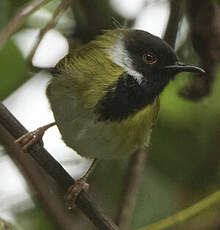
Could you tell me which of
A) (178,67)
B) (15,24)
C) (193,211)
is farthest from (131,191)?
(15,24)

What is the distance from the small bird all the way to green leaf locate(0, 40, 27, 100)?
0.20 metres

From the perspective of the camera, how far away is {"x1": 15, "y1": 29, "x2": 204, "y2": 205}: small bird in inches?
105

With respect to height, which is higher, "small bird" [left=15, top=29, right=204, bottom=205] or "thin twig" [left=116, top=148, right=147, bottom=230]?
"small bird" [left=15, top=29, right=204, bottom=205]

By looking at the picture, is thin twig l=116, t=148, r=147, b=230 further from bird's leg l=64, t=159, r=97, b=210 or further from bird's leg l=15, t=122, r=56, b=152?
bird's leg l=15, t=122, r=56, b=152

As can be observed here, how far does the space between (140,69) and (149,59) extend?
62 mm

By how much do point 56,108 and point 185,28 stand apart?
869mm

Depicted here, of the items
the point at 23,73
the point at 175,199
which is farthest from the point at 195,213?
the point at 23,73

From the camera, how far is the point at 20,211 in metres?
2.93

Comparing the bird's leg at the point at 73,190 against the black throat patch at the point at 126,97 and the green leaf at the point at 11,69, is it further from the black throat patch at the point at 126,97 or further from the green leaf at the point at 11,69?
the green leaf at the point at 11,69

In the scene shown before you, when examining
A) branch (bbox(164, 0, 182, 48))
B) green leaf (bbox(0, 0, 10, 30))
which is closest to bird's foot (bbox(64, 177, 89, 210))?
branch (bbox(164, 0, 182, 48))

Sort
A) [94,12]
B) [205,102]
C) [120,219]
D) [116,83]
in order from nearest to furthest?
[120,219] < [116,83] < [205,102] < [94,12]

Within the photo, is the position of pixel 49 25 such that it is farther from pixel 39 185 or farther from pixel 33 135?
pixel 39 185

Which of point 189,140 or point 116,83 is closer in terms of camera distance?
point 116,83

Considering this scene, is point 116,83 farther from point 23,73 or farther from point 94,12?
point 94,12
